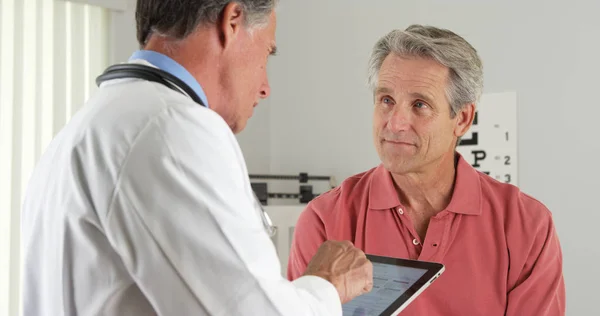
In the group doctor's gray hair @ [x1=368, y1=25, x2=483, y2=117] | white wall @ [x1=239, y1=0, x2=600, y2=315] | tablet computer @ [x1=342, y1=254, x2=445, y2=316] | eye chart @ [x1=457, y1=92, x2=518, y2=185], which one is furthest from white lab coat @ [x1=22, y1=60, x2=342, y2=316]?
eye chart @ [x1=457, y1=92, x2=518, y2=185]

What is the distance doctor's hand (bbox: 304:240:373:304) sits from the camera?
1.12 metres

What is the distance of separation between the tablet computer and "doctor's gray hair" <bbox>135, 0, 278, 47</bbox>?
1.80 feet

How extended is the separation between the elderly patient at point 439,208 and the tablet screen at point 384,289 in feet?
0.92

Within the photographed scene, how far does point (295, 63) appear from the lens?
182 inches

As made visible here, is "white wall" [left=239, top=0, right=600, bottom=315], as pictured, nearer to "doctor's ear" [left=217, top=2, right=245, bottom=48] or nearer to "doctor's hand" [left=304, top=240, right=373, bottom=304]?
"doctor's hand" [left=304, top=240, right=373, bottom=304]

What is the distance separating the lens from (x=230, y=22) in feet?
3.51

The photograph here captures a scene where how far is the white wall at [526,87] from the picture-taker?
321 centimetres

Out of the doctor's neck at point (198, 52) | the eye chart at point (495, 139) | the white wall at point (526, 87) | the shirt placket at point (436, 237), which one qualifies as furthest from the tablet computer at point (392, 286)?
the eye chart at point (495, 139)

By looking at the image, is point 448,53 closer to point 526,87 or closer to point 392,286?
point 392,286

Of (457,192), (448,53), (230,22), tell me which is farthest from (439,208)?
(230,22)

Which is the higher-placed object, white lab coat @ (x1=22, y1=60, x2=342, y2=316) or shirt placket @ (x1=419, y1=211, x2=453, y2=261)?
white lab coat @ (x1=22, y1=60, x2=342, y2=316)

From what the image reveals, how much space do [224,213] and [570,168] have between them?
8.90 feet

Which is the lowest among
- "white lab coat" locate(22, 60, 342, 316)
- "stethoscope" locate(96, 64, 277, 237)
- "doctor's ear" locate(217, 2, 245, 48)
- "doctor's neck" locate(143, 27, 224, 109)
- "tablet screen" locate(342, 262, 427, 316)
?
"tablet screen" locate(342, 262, 427, 316)

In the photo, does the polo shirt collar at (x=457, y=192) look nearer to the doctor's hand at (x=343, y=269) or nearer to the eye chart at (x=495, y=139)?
the doctor's hand at (x=343, y=269)
